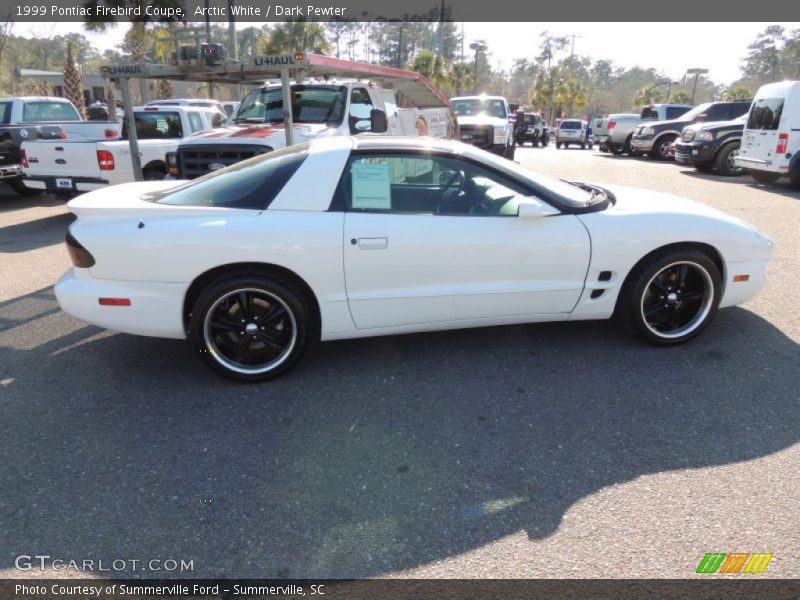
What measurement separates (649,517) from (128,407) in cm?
283

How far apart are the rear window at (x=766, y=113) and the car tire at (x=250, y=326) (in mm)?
11868

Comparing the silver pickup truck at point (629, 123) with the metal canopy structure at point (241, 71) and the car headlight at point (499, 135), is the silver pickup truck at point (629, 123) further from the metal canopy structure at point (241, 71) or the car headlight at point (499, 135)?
the metal canopy structure at point (241, 71)

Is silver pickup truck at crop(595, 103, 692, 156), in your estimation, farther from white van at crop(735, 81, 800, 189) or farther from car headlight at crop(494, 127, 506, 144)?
white van at crop(735, 81, 800, 189)

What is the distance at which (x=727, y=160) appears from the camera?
591 inches

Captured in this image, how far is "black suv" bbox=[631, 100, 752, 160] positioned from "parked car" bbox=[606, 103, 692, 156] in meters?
0.82

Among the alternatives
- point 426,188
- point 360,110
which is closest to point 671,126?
point 360,110

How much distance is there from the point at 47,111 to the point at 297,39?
23215 mm

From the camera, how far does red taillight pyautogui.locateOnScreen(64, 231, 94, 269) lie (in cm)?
352

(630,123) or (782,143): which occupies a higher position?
(782,143)

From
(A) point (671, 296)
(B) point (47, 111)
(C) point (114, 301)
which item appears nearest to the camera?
(C) point (114, 301)

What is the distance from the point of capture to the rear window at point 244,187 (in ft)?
12.0

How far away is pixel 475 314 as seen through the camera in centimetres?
385

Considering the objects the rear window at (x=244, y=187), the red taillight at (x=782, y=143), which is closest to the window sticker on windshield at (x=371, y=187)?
the rear window at (x=244, y=187)

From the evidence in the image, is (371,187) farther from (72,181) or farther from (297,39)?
(297,39)
